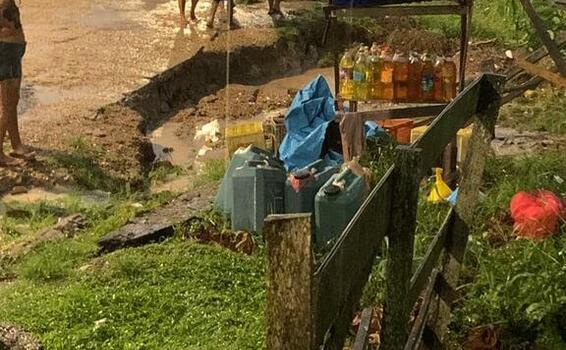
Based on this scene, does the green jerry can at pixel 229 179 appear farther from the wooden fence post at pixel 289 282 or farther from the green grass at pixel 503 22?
the green grass at pixel 503 22

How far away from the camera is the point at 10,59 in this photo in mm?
8359

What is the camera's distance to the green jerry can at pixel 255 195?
19.8 ft

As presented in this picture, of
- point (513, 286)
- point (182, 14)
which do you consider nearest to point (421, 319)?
point (513, 286)

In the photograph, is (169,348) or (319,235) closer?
(169,348)

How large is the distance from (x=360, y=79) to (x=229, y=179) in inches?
63.7

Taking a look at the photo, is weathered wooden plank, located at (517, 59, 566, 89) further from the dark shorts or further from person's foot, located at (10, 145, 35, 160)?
person's foot, located at (10, 145, 35, 160)

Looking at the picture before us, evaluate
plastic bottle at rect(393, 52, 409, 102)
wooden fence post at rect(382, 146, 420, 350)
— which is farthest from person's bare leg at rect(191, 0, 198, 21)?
wooden fence post at rect(382, 146, 420, 350)

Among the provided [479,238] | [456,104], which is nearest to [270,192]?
[479,238]

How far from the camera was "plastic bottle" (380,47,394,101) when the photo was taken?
705cm

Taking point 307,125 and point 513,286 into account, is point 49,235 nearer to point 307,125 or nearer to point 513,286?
point 307,125

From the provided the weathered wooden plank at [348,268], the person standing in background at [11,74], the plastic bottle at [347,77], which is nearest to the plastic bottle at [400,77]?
the plastic bottle at [347,77]

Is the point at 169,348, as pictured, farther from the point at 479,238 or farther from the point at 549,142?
the point at 549,142

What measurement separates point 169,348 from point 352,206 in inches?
67.3

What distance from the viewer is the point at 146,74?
12.4m
